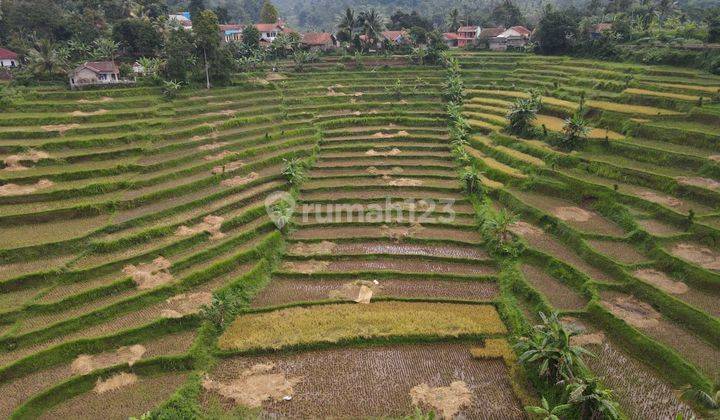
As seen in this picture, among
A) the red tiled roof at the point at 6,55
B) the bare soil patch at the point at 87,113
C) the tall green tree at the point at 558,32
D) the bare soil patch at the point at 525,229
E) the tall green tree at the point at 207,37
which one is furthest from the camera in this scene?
the tall green tree at the point at 558,32

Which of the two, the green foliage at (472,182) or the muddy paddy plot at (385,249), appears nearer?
the muddy paddy plot at (385,249)

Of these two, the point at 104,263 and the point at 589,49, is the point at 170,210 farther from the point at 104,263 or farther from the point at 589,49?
the point at 589,49

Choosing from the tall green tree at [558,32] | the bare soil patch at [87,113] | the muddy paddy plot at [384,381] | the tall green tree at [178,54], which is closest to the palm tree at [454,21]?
the tall green tree at [558,32]

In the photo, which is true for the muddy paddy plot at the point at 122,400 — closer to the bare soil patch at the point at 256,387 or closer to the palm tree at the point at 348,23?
the bare soil patch at the point at 256,387

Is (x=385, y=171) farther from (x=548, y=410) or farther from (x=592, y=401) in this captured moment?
(x=592, y=401)

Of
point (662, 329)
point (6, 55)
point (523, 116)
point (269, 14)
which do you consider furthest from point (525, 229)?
point (269, 14)

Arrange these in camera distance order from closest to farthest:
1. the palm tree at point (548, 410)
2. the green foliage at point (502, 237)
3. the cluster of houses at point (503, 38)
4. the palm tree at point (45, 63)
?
the palm tree at point (548, 410) < the green foliage at point (502, 237) < the palm tree at point (45, 63) < the cluster of houses at point (503, 38)

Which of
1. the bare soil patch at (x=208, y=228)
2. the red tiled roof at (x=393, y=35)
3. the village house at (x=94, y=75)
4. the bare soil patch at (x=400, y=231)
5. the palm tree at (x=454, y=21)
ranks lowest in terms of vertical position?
the bare soil patch at (x=400, y=231)

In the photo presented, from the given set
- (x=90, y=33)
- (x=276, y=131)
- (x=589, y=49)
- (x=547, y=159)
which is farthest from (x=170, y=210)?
(x=589, y=49)
